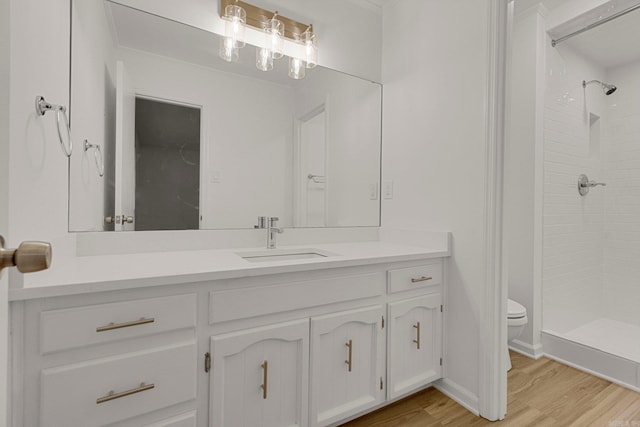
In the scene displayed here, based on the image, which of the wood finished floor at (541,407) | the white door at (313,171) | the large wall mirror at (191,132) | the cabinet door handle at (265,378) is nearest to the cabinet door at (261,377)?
the cabinet door handle at (265,378)

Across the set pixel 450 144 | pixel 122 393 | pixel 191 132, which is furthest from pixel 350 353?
pixel 191 132

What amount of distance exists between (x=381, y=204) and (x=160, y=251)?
1.39 metres

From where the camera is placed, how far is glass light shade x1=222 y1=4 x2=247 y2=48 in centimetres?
163

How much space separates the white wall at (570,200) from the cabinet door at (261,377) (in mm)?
1965

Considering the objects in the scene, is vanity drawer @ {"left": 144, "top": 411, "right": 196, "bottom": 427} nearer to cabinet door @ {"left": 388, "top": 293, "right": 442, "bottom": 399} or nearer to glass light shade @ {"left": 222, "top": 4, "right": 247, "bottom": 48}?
cabinet door @ {"left": 388, "top": 293, "right": 442, "bottom": 399}

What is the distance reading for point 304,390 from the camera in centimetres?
121

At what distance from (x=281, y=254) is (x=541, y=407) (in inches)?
59.8

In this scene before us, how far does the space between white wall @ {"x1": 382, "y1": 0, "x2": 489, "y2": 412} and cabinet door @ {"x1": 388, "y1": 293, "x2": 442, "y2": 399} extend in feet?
0.28

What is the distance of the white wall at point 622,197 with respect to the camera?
2.56m

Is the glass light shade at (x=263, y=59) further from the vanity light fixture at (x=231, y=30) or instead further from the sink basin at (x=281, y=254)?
the sink basin at (x=281, y=254)

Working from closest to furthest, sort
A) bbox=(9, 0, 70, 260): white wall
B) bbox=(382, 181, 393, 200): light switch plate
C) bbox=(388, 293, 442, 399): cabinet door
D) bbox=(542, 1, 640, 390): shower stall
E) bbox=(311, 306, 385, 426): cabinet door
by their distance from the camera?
bbox=(9, 0, 70, 260): white wall < bbox=(311, 306, 385, 426): cabinet door < bbox=(388, 293, 442, 399): cabinet door < bbox=(382, 181, 393, 200): light switch plate < bbox=(542, 1, 640, 390): shower stall

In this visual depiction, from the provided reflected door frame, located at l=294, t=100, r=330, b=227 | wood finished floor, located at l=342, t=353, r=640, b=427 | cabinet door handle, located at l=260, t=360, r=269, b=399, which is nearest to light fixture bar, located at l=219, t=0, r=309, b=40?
reflected door frame, located at l=294, t=100, r=330, b=227

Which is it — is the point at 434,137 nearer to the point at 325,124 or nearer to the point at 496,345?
the point at 325,124

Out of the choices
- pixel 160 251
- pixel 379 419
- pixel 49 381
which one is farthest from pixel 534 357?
pixel 49 381
